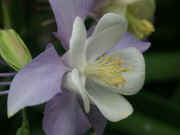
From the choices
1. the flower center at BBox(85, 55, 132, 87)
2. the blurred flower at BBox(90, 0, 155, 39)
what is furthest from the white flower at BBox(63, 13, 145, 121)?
the blurred flower at BBox(90, 0, 155, 39)

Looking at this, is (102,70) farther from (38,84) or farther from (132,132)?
(132,132)

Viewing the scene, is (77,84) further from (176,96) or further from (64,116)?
(176,96)

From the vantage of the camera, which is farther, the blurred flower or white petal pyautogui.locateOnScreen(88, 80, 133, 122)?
the blurred flower

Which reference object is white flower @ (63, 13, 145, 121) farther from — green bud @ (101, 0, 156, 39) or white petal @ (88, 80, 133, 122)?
green bud @ (101, 0, 156, 39)

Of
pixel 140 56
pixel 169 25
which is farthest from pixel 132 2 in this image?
pixel 169 25

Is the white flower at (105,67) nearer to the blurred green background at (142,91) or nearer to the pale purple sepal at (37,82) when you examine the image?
the pale purple sepal at (37,82)
